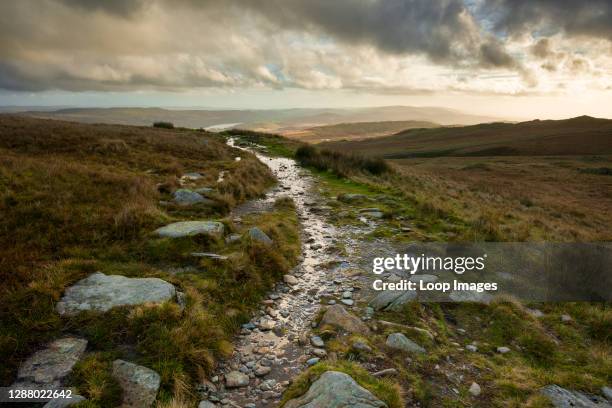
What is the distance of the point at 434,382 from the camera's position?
5.10 meters

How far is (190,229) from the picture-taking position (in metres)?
9.13

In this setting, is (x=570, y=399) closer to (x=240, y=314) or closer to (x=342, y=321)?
(x=342, y=321)

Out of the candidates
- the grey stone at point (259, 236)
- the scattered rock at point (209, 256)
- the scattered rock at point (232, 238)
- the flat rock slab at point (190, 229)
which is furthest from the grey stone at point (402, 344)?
the flat rock slab at point (190, 229)

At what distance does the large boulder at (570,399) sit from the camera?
15.0 feet

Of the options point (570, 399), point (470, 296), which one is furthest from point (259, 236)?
point (570, 399)

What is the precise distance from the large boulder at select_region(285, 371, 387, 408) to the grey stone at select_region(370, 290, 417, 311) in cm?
294

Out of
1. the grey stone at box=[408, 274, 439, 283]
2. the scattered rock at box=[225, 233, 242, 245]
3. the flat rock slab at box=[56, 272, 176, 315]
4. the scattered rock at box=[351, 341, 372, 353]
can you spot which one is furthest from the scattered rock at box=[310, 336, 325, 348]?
the scattered rock at box=[225, 233, 242, 245]

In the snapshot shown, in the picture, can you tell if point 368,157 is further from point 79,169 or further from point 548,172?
point 548,172

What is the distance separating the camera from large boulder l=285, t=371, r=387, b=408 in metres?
3.97

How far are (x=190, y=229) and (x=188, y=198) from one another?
4356mm

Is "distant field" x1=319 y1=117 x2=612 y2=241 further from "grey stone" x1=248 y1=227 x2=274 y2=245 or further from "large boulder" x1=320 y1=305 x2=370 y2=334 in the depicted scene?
"grey stone" x1=248 y1=227 x2=274 y2=245

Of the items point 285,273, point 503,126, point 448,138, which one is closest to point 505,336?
point 285,273

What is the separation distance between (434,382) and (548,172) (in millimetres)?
57990

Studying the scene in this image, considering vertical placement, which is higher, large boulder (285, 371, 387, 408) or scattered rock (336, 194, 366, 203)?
scattered rock (336, 194, 366, 203)
